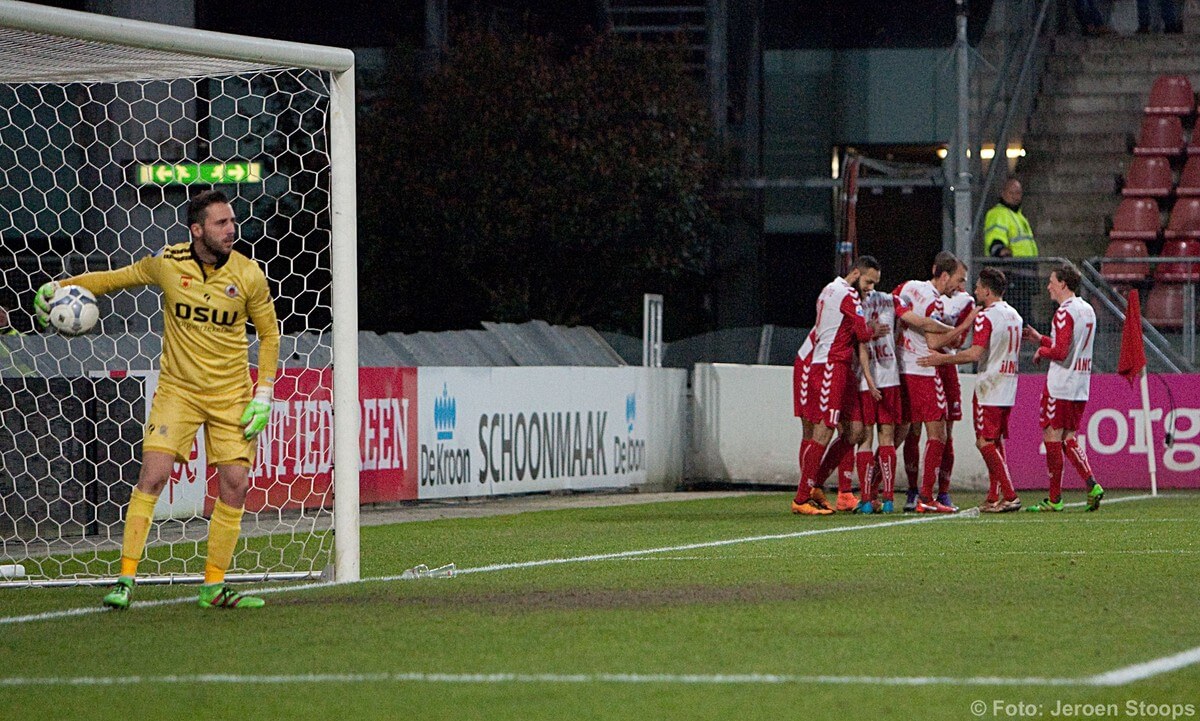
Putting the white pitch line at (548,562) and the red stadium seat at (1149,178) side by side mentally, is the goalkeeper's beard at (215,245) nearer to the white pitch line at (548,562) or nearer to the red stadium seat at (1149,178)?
the white pitch line at (548,562)

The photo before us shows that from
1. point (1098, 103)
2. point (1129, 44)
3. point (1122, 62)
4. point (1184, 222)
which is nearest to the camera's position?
point (1184, 222)

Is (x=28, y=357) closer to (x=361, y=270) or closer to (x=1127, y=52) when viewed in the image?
(x=361, y=270)

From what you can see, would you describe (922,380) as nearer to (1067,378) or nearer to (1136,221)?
(1067,378)

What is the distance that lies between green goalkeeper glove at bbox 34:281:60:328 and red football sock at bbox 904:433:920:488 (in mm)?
8672

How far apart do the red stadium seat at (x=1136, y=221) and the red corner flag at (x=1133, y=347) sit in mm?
7648

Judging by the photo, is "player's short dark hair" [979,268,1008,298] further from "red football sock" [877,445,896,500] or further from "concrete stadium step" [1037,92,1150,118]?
"concrete stadium step" [1037,92,1150,118]

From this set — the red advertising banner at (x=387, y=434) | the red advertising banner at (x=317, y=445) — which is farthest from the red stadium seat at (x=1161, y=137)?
the red advertising banner at (x=317, y=445)

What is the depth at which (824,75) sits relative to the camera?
29297 mm

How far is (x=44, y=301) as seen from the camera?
837 centimetres

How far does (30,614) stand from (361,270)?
1771 centimetres

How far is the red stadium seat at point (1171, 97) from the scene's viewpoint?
25.5 meters

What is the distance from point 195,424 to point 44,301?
866mm

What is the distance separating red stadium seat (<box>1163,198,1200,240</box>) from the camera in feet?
78.0

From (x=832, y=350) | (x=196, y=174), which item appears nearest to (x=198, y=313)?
(x=196, y=174)
